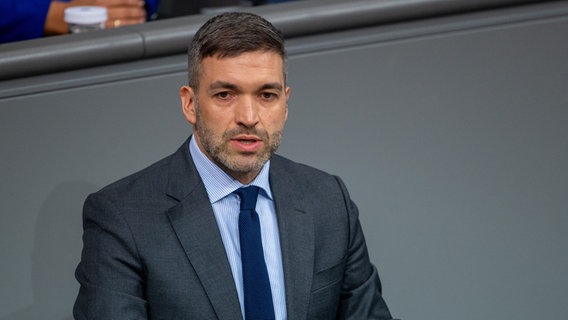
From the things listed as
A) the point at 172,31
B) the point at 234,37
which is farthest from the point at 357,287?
the point at 172,31

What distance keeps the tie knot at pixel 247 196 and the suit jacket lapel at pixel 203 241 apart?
5cm

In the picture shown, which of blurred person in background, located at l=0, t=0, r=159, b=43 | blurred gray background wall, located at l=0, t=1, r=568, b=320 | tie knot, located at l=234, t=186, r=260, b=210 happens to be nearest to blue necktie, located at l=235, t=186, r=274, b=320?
tie knot, located at l=234, t=186, r=260, b=210

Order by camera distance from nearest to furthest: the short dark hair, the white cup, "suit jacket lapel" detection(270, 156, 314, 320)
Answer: the short dark hair, "suit jacket lapel" detection(270, 156, 314, 320), the white cup

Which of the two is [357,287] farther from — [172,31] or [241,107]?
[172,31]

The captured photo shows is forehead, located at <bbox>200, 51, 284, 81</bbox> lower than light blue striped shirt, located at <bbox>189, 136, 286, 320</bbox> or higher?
higher

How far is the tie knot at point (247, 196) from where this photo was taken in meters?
1.80

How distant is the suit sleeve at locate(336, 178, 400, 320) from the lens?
74.7 inches

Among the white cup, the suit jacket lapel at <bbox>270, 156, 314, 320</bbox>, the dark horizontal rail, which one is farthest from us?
the white cup

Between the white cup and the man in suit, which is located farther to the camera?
the white cup

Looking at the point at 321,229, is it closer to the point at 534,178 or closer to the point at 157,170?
the point at 157,170

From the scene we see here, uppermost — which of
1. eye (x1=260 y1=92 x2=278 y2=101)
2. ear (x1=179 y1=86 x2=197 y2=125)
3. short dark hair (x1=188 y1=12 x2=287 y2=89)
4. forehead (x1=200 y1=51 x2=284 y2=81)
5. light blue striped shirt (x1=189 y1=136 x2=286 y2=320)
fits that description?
short dark hair (x1=188 y1=12 x2=287 y2=89)

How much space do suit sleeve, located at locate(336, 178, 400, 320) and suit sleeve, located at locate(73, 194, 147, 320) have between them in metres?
0.35

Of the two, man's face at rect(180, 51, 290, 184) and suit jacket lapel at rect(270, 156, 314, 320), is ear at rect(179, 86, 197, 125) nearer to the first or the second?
man's face at rect(180, 51, 290, 184)

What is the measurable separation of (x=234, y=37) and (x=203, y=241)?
1.04 ft
